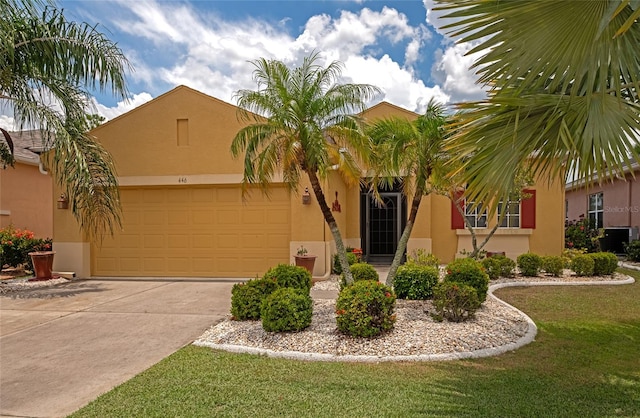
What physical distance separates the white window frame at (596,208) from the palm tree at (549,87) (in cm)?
1624

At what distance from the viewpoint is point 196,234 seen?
1142cm

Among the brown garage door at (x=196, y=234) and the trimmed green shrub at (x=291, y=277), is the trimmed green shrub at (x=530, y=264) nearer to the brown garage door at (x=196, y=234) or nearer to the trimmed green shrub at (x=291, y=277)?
the brown garage door at (x=196, y=234)

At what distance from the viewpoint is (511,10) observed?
3.25 metres

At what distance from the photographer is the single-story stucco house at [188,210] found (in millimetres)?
11000

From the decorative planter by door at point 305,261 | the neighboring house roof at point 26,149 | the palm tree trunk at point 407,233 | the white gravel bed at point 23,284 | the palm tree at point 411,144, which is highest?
the neighboring house roof at point 26,149

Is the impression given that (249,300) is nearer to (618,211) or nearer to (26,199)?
(26,199)

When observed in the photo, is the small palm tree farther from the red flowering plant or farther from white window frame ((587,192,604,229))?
white window frame ((587,192,604,229))

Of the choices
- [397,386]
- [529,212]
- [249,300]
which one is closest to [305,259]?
[249,300]

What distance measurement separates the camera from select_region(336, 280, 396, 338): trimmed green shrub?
17.4 feet

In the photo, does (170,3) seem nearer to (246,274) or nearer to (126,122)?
(126,122)

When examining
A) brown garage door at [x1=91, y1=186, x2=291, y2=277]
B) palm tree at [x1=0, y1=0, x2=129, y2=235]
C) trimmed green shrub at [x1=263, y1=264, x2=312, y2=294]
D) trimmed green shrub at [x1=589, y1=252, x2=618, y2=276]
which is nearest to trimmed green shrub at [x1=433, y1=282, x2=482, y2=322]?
trimmed green shrub at [x1=263, y1=264, x2=312, y2=294]

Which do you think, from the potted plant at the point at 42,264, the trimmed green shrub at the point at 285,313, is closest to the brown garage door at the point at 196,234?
the potted plant at the point at 42,264

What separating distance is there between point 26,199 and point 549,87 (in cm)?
1734

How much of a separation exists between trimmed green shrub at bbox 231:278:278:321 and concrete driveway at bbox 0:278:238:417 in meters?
0.59
